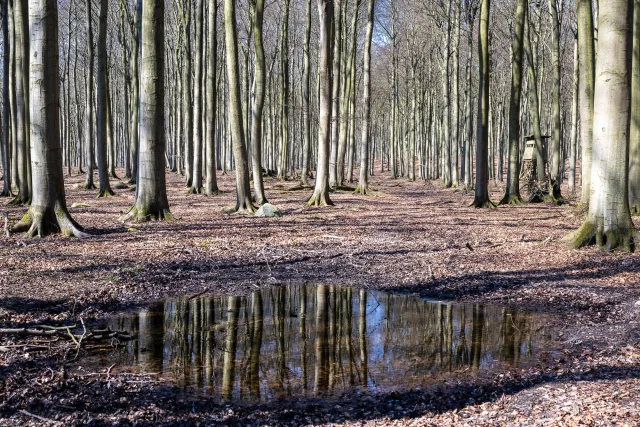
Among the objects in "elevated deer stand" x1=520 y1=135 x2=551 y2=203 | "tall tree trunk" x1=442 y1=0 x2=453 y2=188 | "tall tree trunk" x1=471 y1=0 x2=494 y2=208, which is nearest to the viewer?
"tall tree trunk" x1=471 y1=0 x2=494 y2=208

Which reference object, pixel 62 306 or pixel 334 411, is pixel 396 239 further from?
pixel 334 411

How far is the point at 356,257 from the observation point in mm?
9938

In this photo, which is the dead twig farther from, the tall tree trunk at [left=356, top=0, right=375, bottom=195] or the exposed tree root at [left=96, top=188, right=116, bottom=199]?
the tall tree trunk at [left=356, top=0, right=375, bottom=195]

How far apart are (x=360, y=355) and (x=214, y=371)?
1.32 m

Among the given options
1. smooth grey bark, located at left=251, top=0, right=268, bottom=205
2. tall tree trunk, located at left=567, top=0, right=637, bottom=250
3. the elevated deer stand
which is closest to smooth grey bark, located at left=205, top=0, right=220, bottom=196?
smooth grey bark, located at left=251, top=0, right=268, bottom=205

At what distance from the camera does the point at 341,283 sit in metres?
8.32

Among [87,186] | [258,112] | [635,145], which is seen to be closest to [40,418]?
[635,145]

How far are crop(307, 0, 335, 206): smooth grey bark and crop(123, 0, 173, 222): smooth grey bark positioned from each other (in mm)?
5552

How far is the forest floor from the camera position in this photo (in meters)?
4.01

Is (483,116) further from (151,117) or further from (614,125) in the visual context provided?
(151,117)

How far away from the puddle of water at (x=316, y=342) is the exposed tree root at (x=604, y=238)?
3.86 meters

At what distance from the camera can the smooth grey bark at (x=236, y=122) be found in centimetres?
1554

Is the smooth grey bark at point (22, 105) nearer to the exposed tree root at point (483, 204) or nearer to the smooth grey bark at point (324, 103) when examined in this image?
the smooth grey bark at point (324, 103)

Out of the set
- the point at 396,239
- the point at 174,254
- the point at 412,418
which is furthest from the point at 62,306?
the point at 396,239
